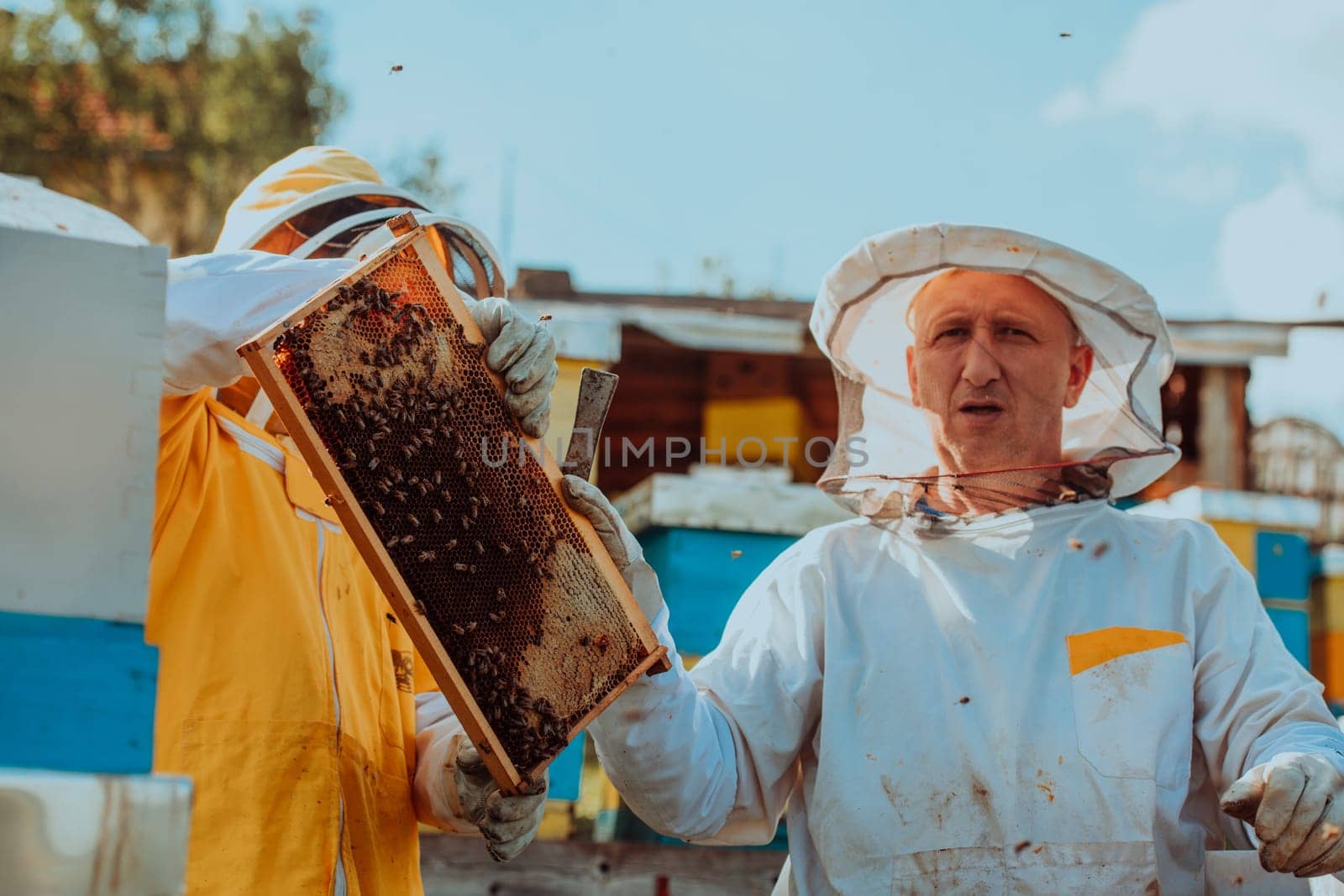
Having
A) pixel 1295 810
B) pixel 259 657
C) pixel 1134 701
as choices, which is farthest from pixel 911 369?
pixel 259 657

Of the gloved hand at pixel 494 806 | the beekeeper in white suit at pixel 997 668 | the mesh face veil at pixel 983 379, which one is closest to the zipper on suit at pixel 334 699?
the gloved hand at pixel 494 806

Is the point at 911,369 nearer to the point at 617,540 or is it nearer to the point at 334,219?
the point at 617,540

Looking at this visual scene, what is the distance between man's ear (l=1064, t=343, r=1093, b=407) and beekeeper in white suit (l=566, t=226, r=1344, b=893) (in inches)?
1.6

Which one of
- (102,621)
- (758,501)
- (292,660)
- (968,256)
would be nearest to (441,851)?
(758,501)

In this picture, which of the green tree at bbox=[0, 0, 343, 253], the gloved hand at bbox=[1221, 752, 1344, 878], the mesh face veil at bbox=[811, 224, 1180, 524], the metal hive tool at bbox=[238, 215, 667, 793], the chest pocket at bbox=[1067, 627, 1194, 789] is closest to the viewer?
the metal hive tool at bbox=[238, 215, 667, 793]

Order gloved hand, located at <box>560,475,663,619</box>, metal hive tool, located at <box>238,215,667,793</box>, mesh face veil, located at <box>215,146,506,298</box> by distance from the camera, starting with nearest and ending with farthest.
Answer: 1. metal hive tool, located at <box>238,215,667,793</box>
2. gloved hand, located at <box>560,475,663,619</box>
3. mesh face veil, located at <box>215,146,506,298</box>

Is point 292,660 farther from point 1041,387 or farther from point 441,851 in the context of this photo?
point 441,851

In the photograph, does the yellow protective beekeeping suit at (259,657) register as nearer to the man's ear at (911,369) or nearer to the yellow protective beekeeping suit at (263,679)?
the yellow protective beekeeping suit at (263,679)

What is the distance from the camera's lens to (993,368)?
3.04 m

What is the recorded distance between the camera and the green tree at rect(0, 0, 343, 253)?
15023 millimetres

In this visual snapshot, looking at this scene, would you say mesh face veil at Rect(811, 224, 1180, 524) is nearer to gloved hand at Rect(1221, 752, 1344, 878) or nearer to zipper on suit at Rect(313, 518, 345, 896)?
gloved hand at Rect(1221, 752, 1344, 878)

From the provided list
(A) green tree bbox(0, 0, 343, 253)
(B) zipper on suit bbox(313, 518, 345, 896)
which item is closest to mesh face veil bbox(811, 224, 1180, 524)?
(B) zipper on suit bbox(313, 518, 345, 896)

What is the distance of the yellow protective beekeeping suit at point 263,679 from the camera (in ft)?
7.62

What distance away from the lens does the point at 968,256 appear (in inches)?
120
